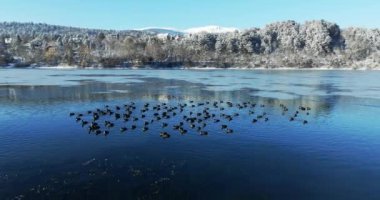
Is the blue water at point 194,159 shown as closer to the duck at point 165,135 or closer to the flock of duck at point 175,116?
the duck at point 165,135

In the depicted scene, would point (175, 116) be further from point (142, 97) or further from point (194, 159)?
point (142, 97)

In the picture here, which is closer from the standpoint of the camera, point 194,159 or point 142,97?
point 194,159

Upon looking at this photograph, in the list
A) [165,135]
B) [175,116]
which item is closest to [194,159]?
[165,135]

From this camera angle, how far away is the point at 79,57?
591 ft

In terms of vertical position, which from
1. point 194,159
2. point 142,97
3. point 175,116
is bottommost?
point 142,97

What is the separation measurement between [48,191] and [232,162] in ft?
38.2

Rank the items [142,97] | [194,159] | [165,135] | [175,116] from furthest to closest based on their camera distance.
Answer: [142,97]
[175,116]
[165,135]
[194,159]

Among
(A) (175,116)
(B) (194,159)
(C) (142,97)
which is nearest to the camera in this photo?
(B) (194,159)

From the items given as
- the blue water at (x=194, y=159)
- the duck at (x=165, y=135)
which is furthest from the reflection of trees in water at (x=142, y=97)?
the duck at (x=165, y=135)

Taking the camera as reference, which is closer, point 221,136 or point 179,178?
point 179,178

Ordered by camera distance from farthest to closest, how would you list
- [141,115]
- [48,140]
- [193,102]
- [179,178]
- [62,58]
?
[62,58] → [193,102] → [141,115] → [48,140] → [179,178]

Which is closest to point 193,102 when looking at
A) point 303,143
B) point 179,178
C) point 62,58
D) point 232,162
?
point 303,143

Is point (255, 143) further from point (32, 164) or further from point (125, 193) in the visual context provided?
point (32, 164)

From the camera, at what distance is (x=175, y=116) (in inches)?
1650
